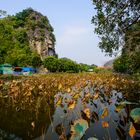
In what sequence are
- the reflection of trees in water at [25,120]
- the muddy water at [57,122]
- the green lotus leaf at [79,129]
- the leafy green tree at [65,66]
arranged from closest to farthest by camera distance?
1. the green lotus leaf at [79,129]
2. the muddy water at [57,122]
3. the reflection of trees in water at [25,120]
4. the leafy green tree at [65,66]

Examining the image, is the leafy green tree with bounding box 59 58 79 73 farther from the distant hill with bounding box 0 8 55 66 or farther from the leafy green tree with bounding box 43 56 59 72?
the distant hill with bounding box 0 8 55 66

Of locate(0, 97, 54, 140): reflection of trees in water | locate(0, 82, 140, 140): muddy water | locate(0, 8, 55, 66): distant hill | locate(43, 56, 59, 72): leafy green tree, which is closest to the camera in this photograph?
locate(0, 82, 140, 140): muddy water

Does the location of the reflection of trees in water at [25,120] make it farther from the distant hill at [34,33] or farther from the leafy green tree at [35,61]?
the distant hill at [34,33]

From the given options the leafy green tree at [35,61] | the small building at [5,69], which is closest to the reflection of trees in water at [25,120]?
the small building at [5,69]

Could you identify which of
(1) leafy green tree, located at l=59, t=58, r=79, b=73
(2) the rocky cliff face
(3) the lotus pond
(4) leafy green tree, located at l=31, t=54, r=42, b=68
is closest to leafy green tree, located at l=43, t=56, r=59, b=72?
(1) leafy green tree, located at l=59, t=58, r=79, b=73

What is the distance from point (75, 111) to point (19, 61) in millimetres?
61173

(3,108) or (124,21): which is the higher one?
(124,21)

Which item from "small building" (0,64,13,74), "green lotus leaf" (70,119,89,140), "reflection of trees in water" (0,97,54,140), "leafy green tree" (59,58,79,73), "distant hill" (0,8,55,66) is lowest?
"reflection of trees in water" (0,97,54,140)

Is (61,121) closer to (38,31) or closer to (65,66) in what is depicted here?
(65,66)

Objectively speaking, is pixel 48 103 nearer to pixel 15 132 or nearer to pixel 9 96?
pixel 9 96

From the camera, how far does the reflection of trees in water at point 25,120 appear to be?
8508 mm

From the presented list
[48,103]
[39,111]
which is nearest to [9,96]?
[48,103]

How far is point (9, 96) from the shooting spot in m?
15.3

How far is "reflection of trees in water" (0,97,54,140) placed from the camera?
335 inches
